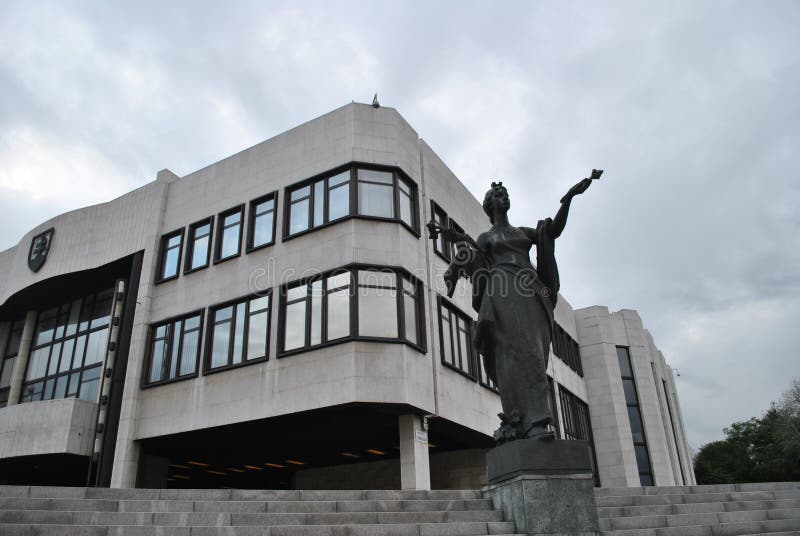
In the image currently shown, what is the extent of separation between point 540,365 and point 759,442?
190ft

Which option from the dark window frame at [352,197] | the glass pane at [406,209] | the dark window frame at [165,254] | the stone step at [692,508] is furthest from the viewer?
the dark window frame at [165,254]

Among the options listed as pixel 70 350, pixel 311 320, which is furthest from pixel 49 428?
pixel 311 320

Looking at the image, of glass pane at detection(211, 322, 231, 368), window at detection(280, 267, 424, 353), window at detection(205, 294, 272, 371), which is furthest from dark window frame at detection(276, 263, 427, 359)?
glass pane at detection(211, 322, 231, 368)

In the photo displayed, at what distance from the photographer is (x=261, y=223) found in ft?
70.5

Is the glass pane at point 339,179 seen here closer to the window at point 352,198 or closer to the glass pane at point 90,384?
the window at point 352,198

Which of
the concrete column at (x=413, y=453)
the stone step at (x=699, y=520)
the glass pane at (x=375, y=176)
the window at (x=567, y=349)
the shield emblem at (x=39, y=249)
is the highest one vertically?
the shield emblem at (x=39, y=249)

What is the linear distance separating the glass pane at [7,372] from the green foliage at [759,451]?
157 feet

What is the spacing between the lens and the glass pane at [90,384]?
2472cm

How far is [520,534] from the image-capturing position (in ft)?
23.7

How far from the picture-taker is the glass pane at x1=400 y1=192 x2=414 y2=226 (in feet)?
65.9

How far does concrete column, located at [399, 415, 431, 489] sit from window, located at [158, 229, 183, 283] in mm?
10370

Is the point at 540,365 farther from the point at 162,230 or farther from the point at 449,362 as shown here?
the point at 162,230

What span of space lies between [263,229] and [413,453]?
884 centimetres

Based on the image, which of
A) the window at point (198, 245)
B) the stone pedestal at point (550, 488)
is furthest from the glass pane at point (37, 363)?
the stone pedestal at point (550, 488)
